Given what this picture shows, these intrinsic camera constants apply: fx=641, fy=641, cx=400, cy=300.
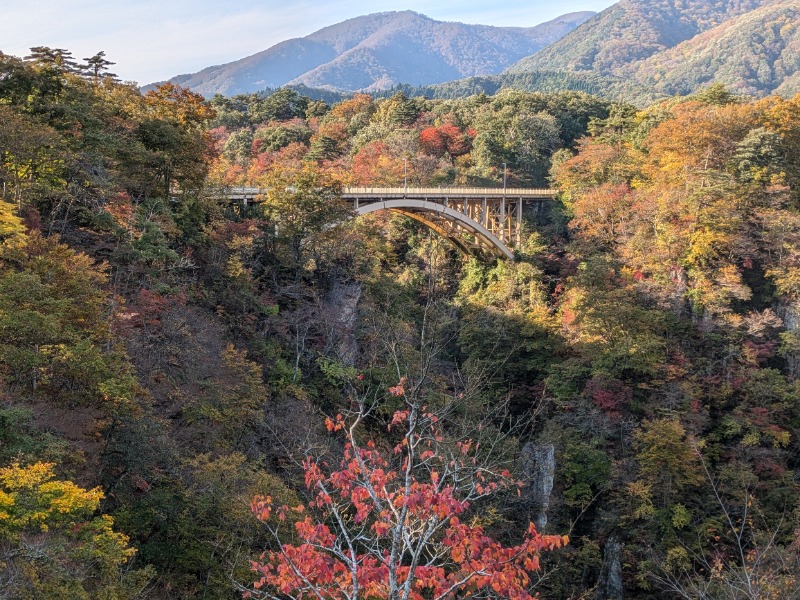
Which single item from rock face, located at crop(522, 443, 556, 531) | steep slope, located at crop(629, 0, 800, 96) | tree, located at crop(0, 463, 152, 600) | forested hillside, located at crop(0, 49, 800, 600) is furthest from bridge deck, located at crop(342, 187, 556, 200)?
steep slope, located at crop(629, 0, 800, 96)

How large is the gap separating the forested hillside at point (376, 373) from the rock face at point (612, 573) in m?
0.10

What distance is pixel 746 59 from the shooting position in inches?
3752

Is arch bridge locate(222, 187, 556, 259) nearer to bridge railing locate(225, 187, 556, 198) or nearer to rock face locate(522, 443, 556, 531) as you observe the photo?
bridge railing locate(225, 187, 556, 198)

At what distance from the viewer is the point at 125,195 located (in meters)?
16.3

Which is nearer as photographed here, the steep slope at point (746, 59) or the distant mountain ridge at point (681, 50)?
the steep slope at point (746, 59)

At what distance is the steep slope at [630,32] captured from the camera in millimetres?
137250

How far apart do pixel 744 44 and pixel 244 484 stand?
370ft

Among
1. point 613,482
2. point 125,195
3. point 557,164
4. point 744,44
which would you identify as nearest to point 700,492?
point 613,482

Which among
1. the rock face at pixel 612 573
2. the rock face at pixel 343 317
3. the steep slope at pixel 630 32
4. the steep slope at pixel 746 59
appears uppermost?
the steep slope at pixel 630 32

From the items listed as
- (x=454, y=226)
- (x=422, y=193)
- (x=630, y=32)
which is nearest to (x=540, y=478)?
(x=422, y=193)

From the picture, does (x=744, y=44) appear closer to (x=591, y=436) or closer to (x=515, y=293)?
(x=515, y=293)

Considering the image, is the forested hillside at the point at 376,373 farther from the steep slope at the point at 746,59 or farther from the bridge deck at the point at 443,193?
the steep slope at the point at 746,59

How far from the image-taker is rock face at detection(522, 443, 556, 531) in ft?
61.1

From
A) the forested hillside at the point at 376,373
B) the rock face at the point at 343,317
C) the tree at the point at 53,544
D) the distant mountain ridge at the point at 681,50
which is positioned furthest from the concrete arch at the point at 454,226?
the distant mountain ridge at the point at 681,50
